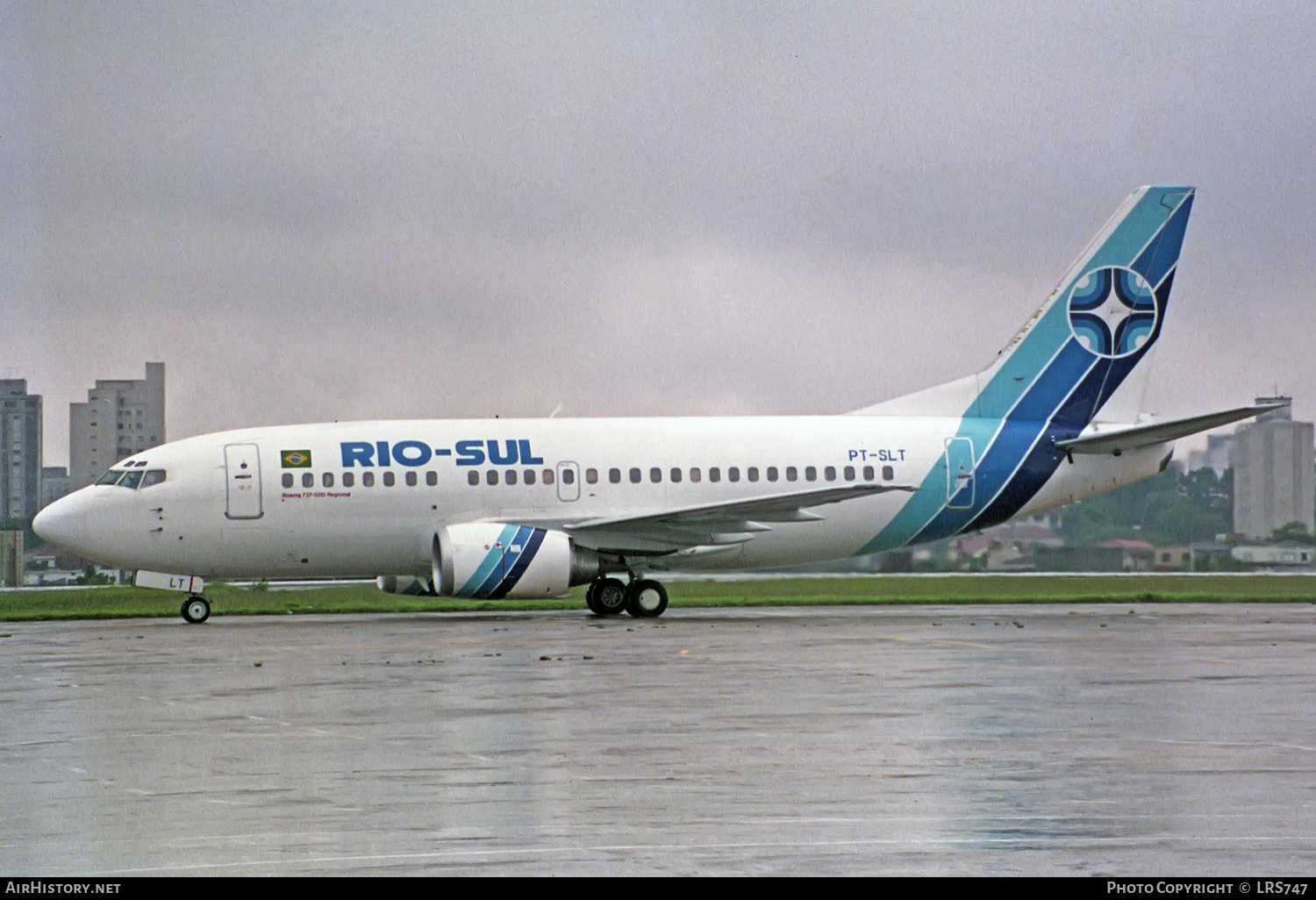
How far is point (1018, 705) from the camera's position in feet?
48.3

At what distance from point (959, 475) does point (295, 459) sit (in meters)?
12.2

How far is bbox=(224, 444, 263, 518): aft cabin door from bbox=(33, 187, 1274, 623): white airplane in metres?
0.03

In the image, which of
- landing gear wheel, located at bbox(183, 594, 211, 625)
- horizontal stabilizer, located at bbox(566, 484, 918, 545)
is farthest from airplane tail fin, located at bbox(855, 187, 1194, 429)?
landing gear wheel, located at bbox(183, 594, 211, 625)

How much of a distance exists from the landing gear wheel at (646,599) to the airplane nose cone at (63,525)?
31.8ft

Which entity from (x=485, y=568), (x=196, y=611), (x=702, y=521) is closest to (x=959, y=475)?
(x=702, y=521)

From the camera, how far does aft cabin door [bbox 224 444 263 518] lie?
30641 mm

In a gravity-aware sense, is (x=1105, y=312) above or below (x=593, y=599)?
above

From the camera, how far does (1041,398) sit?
110 feet

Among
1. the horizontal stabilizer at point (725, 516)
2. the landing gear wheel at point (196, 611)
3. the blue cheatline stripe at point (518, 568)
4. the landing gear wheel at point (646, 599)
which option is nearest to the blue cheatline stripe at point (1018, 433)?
the horizontal stabilizer at point (725, 516)

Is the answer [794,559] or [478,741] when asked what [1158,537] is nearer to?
[794,559]

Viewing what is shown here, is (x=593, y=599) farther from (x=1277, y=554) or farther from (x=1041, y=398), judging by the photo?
(x=1277, y=554)

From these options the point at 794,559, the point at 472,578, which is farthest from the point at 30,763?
the point at 794,559

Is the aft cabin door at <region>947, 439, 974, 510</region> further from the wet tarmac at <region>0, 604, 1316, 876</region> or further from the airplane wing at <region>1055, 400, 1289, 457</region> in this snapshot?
the wet tarmac at <region>0, 604, 1316, 876</region>

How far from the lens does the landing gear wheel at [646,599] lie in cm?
3066
